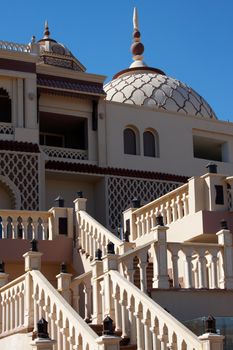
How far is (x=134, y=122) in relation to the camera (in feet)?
88.9

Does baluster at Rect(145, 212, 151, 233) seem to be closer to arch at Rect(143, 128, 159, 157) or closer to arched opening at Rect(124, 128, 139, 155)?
arched opening at Rect(124, 128, 139, 155)

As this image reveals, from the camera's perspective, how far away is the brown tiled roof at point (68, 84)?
992 inches

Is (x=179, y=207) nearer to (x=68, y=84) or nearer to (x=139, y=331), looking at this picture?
(x=139, y=331)

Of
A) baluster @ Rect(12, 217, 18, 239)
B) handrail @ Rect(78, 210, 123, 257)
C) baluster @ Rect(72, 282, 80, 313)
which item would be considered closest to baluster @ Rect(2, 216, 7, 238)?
baluster @ Rect(12, 217, 18, 239)

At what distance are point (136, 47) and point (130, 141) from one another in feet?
27.0

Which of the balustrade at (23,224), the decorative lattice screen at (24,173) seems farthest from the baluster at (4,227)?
the decorative lattice screen at (24,173)

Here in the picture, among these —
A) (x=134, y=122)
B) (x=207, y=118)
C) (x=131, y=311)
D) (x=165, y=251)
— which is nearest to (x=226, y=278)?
(x=165, y=251)

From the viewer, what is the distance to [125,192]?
26016 mm

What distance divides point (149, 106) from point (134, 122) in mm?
1504

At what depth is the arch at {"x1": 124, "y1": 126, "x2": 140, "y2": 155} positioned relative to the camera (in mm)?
27125

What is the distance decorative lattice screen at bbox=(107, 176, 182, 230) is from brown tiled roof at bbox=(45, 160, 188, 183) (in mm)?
141

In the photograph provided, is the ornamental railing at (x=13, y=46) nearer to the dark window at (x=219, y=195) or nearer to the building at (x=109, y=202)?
the building at (x=109, y=202)

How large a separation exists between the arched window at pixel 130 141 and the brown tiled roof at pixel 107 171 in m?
1.05

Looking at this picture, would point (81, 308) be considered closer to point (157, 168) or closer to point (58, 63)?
point (157, 168)
